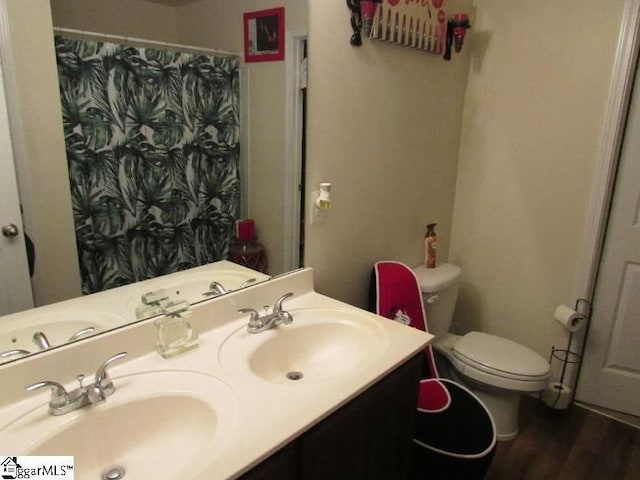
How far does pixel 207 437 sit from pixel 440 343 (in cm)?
149

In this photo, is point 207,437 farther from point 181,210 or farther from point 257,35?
point 257,35

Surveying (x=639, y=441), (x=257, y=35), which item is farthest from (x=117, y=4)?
(x=639, y=441)

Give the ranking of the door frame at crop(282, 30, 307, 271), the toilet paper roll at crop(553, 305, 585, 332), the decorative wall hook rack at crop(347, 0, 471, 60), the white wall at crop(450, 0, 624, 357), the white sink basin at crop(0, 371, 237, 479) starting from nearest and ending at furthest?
the white sink basin at crop(0, 371, 237, 479)
the door frame at crop(282, 30, 307, 271)
the decorative wall hook rack at crop(347, 0, 471, 60)
the white wall at crop(450, 0, 624, 357)
the toilet paper roll at crop(553, 305, 585, 332)

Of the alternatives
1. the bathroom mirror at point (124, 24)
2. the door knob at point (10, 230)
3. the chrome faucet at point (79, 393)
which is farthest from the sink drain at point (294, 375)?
the door knob at point (10, 230)

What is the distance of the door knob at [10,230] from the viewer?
0.99 m

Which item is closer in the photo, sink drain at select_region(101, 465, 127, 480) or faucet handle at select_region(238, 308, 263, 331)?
sink drain at select_region(101, 465, 127, 480)

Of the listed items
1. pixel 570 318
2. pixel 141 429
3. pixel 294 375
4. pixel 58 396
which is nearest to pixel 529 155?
pixel 570 318

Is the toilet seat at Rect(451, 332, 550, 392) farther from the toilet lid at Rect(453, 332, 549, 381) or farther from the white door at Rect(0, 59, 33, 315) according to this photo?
the white door at Rect(0, 59, 33, 315)

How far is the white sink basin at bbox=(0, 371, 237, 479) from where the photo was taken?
87 centimetres

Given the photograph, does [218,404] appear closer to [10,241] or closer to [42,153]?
[10,241]

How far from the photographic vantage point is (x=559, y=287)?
7.27ft

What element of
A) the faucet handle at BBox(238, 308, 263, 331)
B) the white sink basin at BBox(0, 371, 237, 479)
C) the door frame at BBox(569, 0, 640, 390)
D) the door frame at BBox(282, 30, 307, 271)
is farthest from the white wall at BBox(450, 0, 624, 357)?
the white sink basin at BBox(0, 371, 237, 479)

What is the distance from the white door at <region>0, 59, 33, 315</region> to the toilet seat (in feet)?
5.65

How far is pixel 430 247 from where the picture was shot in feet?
7.09
